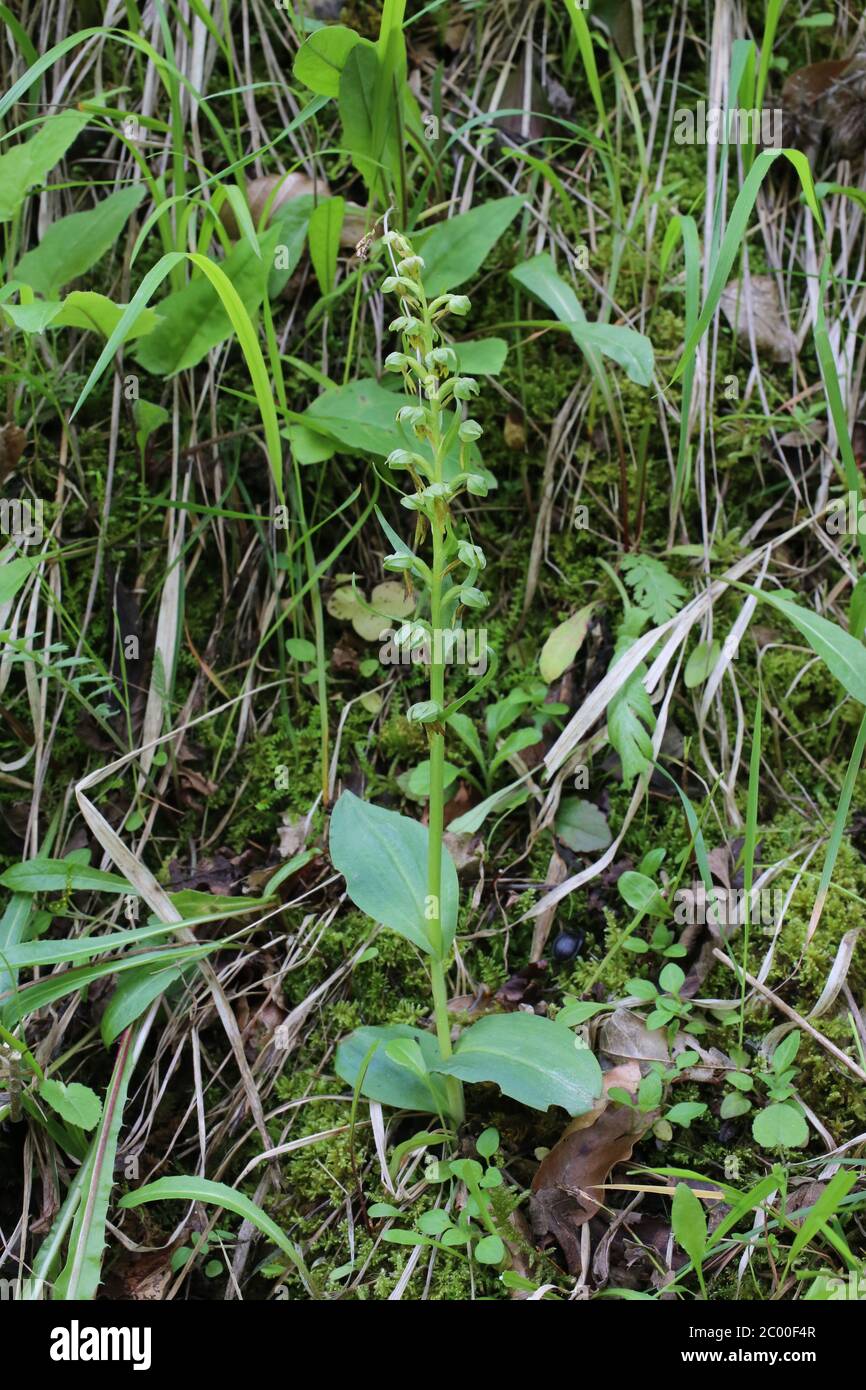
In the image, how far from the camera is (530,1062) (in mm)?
1826

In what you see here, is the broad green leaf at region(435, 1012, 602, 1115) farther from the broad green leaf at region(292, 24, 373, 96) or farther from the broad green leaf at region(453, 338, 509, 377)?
the broad green leaf at region(292, 24, 373, 96)

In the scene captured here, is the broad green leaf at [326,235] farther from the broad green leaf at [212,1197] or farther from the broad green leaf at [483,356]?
the broad green leaf at [212,1197]

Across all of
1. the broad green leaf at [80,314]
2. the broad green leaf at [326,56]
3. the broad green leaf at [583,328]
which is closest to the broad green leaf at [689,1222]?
the broad green leaf at [583,328]

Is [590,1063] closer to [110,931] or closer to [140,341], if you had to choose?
[110,931]

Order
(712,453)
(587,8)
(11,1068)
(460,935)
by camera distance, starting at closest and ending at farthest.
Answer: (11,1068) < (460,935) < (712,453) < (587,8)

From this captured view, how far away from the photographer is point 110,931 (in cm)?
242

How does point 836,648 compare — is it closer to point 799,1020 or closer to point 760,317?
point 799,1020

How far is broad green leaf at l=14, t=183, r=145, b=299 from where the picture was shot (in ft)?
8.89

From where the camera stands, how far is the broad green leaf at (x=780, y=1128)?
1.90 metres

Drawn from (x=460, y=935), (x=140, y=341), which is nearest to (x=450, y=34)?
(x=140, y=341)

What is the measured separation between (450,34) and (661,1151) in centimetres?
323

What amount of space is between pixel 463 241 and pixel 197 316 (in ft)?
2.40

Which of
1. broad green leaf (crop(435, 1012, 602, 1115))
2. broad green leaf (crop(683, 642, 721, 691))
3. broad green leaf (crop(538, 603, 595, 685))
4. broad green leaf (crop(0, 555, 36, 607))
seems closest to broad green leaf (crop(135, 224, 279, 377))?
broad green leaf (crop(0, 555, 36, 607))

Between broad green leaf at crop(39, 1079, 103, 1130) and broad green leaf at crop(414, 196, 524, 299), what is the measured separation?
2.06 metres
